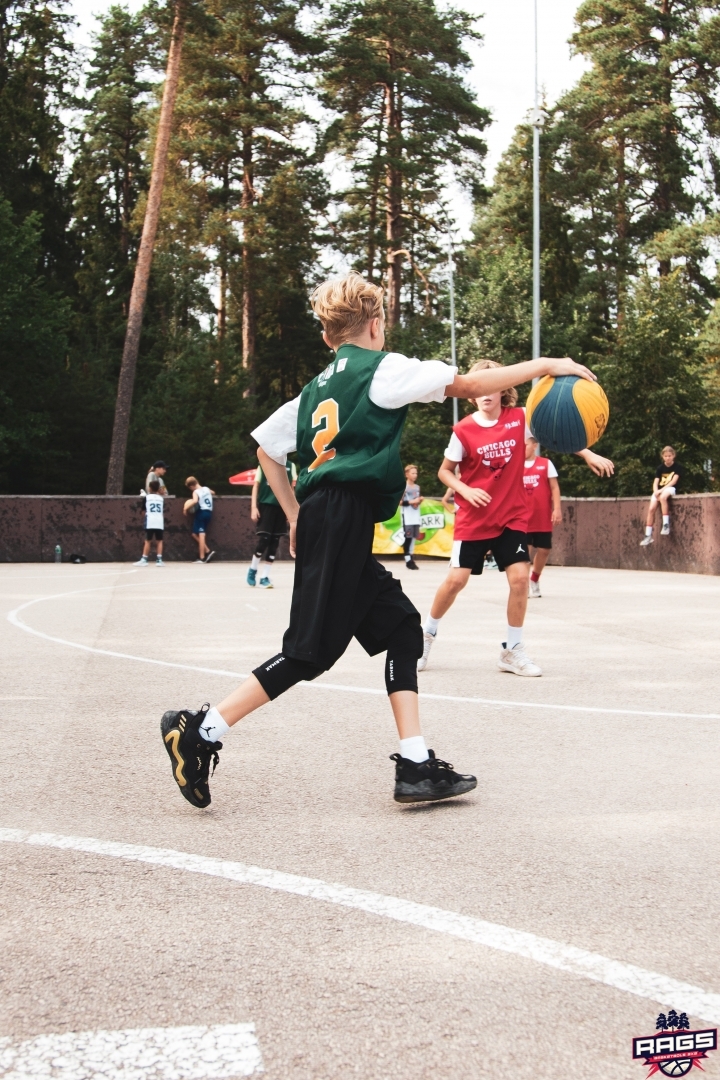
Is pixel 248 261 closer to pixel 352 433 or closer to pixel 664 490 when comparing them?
pixel 664 490

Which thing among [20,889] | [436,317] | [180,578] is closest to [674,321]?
[180,578]

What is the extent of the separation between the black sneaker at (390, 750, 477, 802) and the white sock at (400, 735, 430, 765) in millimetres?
18

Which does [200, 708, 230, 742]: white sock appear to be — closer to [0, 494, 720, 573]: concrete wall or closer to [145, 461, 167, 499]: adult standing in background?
[0, 494, 720, 573]: concrete wall

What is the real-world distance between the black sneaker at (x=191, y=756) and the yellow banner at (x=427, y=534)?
21.6 meters

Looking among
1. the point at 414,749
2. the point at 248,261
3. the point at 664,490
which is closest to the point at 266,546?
the point at 664,490

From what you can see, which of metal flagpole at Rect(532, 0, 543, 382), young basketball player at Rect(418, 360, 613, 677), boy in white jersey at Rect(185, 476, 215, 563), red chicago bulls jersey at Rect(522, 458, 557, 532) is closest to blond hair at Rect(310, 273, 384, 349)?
young basketball player at Rect(418, 360, 613, 677)

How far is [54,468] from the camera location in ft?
118

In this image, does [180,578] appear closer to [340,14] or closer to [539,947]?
[539,947]

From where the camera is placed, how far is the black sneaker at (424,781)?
4.32m

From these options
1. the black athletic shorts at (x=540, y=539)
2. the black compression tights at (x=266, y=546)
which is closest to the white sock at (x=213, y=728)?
the black athletic shorts at (x=540, y=539)

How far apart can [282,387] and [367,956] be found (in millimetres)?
56681

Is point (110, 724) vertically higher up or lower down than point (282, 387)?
lower down

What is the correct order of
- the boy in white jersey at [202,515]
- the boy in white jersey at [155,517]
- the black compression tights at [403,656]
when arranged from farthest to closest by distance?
the boy in white jersey at [202,515] < the boy in white jersey at [155,517] < the black compression tights at [403,656]

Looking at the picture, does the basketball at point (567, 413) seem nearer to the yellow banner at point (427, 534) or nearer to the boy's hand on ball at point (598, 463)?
the boy's hand on ball at point (598, 463)
